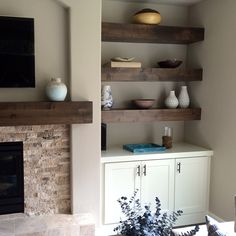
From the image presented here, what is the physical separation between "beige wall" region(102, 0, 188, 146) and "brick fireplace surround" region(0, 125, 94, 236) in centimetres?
87

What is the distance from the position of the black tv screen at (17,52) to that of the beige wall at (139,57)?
1.05 meters

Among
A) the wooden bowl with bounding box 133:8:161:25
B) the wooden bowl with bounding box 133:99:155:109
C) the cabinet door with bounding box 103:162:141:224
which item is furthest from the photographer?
the wooden bowl with bounding box 133:99:155:109

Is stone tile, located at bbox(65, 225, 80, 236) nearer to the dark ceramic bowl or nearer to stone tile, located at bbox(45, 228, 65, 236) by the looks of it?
stone tile, located at bbox(45, 228, 65, 236)

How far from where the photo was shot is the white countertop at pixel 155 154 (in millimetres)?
3259

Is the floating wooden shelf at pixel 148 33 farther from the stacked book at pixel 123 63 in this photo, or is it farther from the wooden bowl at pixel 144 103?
the wooden bowl at pixel 144 103

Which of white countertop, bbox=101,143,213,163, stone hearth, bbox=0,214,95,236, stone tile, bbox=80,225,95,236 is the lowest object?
stone tile, bbox=80,225,95,236

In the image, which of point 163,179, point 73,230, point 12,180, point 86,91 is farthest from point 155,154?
point 12,180

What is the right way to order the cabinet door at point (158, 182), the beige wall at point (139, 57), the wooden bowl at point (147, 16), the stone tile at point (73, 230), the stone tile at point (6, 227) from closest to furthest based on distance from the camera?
the stone tile at point (6, 227)
the stone tile at point (73, 230)
the cabinet door at point (158, 182)
the wooden bowl at point (147, 16)
the beige wall at point (139, 57)

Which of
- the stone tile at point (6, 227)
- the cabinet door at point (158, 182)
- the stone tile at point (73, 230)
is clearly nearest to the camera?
the stone tile at point (6, 227)

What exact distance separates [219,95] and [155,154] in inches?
36.3

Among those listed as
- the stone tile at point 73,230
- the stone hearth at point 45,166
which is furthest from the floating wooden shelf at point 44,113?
the stone tile at point 73,230

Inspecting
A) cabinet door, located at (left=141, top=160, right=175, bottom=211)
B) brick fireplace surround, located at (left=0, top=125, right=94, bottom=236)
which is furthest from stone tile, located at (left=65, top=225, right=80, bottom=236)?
cabinet door, located at (left=141, top=160, right=175, bottom=211)

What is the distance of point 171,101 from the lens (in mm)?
3752

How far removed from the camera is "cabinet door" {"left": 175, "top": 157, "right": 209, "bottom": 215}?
349cm
